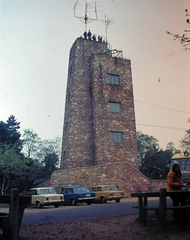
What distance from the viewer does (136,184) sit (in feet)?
71.9

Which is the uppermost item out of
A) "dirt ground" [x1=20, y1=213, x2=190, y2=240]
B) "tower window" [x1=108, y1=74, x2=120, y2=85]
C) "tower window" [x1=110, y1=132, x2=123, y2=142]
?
"tower window" [x1=108, y1=74, x2=120, y2=85]

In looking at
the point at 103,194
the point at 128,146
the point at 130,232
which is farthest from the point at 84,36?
the point at 130,232

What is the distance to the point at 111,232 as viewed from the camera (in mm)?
6148

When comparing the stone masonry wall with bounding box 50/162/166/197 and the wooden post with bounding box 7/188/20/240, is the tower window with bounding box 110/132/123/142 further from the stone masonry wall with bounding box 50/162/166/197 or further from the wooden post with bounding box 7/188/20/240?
the wooden post with bounding box 7/188/20/240

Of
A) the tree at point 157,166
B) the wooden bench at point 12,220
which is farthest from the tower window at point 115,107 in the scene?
the wooden bench at point 12,220

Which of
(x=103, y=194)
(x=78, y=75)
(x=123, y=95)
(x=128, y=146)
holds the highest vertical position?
(x=78, y=75)

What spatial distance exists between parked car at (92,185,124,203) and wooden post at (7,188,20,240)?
44.3 feet

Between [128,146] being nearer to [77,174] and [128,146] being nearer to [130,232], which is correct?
[77,174]

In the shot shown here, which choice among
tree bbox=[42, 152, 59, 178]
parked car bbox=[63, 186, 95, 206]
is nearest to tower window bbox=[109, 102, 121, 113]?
parked car bbox=[63, 186, 95, 206]

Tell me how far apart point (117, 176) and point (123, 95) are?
965cm

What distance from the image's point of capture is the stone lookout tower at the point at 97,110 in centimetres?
2577

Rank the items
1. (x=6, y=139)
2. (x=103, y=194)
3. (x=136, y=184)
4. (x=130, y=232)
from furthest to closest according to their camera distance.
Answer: (x=6, y=139) < (x=136, y=184) < (x=103, y=194) < (x=130, y=232)

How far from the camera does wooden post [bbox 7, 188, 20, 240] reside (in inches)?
199

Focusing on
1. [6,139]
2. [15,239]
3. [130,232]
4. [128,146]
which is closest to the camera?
[15,239]
